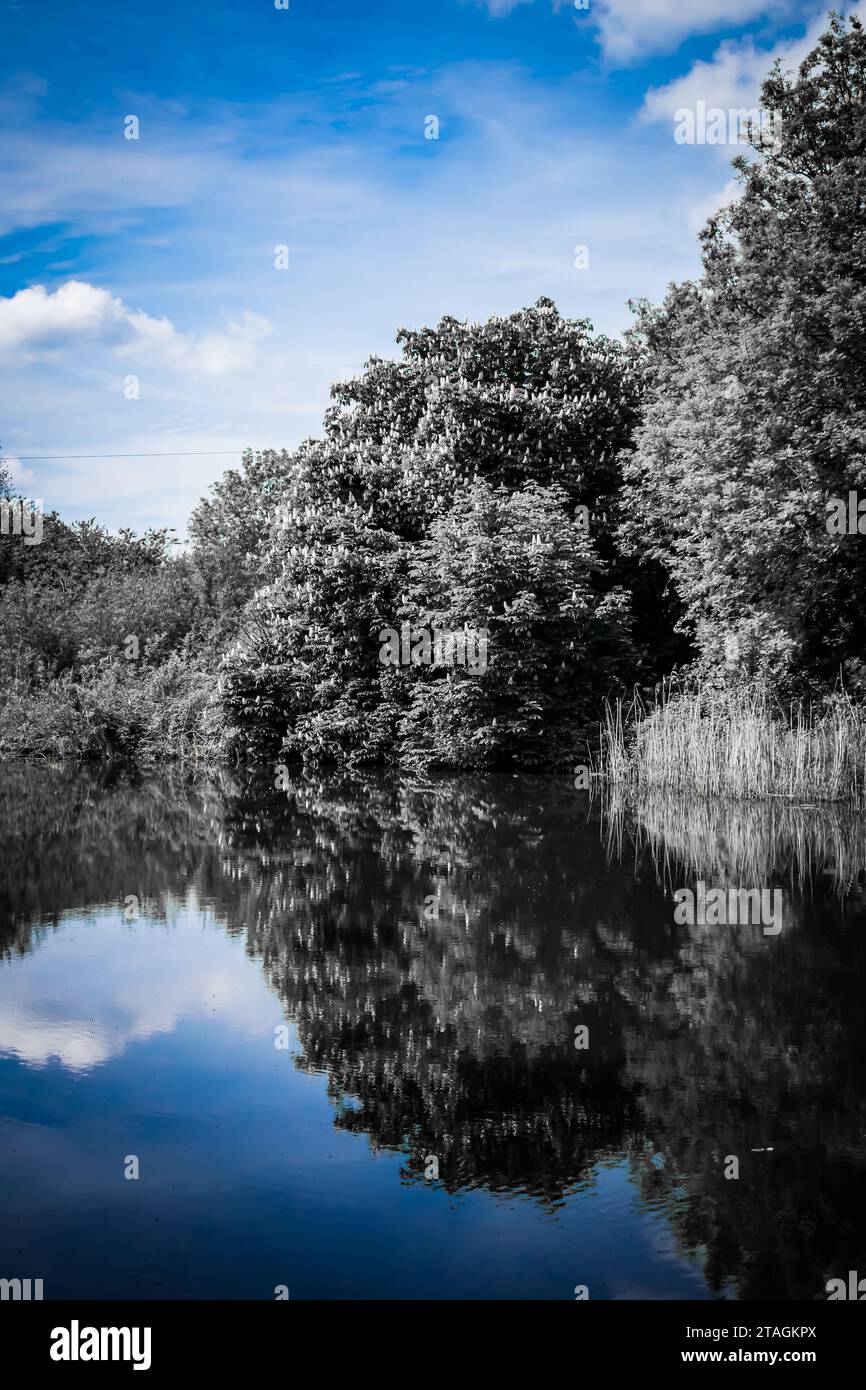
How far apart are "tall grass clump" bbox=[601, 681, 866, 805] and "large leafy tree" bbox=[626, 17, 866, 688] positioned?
1986 mm

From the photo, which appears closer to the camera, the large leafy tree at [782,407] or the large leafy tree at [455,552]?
the large leafy tree at [782,407]

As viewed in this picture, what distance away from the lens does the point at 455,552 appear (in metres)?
26.0

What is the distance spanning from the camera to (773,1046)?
671 cm

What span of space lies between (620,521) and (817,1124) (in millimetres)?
25759

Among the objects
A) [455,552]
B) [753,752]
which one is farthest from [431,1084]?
[455,552]

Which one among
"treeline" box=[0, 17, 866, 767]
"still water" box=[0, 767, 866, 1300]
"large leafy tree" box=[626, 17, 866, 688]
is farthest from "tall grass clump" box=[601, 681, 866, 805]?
"still water" box=[0, 767, 866, 1300]

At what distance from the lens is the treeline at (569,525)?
67.9 ft

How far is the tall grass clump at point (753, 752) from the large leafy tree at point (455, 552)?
4.12m

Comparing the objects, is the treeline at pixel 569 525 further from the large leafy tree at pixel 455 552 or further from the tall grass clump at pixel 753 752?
the tall grass clump at pixel 753 752

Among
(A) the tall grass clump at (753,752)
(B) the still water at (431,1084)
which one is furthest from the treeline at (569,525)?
(B) the still water at (431,1084)
